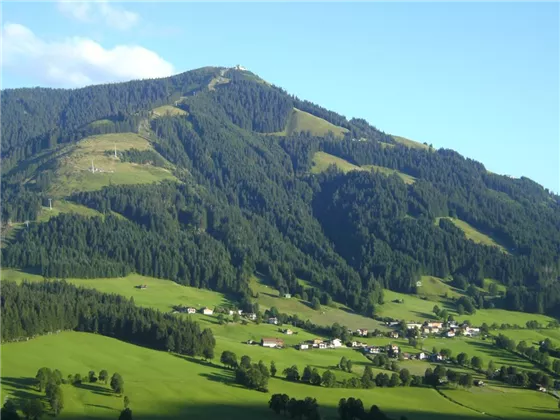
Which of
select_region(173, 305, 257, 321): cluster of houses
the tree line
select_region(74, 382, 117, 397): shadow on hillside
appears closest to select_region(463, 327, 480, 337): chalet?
select_region(173, 305, 257, 321): cluster of houses

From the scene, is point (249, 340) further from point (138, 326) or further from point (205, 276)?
point (205, 276)

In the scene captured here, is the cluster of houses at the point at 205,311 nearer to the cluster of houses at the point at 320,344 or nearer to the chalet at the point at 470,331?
the cluster of houses at the point at 320,344

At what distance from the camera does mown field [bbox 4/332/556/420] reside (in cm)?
7938

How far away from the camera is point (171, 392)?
85812 mm

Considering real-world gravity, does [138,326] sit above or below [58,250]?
below

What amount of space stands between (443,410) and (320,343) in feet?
145

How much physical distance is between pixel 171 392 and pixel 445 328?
89025mm

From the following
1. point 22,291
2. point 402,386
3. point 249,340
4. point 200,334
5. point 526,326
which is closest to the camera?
point 402,386

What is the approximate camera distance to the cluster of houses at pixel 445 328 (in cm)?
15325

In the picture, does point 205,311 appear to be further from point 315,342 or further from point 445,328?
point 445,328

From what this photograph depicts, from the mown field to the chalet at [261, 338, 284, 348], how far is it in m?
22.7

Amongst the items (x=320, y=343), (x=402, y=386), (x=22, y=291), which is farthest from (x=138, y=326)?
(x=402, y=386)

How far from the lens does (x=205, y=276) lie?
607 feet

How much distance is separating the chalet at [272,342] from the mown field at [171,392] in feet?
74.5
